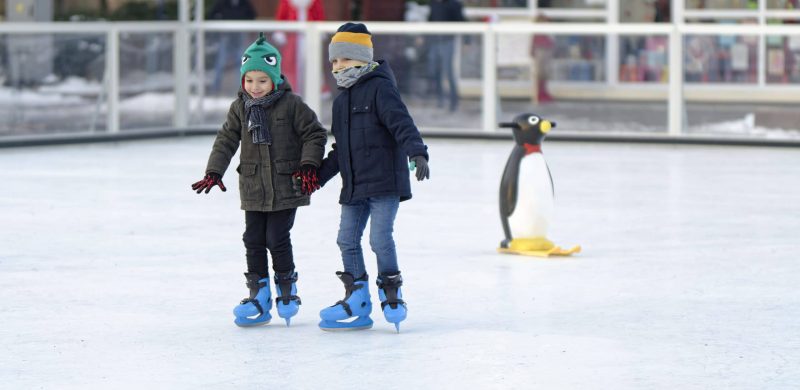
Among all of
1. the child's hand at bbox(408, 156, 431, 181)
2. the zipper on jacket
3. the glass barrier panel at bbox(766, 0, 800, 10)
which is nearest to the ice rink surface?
the zipper on jacket

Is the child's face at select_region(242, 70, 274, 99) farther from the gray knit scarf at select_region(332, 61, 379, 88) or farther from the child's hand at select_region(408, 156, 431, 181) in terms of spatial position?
the child's hand at select_region(408, 156, 431, 181)

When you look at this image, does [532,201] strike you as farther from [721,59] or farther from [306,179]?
[721,59]

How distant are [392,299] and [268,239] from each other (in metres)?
0.57

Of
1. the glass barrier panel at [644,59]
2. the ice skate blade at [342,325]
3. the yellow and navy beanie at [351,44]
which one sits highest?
the glass barrier panel at [644,59]

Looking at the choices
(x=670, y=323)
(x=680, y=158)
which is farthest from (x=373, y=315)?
(x=680, y=158)

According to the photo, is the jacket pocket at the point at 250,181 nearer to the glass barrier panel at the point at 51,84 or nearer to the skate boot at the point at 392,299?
the skate boot at the point at 392,299

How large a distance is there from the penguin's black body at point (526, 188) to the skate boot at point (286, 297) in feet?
8.40

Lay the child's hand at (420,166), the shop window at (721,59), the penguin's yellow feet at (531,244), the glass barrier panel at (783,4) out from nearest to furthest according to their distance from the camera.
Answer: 1. the child's hand at (420,166)
2. the penguin's yellow feet at (531,244)
3. the shop window at (721,59)
4. the glass barrier panel at (783,4)

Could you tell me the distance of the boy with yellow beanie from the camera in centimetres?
662

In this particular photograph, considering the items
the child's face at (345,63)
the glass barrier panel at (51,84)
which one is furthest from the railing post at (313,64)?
the child's face at (345,63)

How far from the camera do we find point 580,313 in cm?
716

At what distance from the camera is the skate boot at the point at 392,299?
21.8 feet

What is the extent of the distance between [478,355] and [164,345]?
121 cm

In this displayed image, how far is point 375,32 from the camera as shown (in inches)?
698
